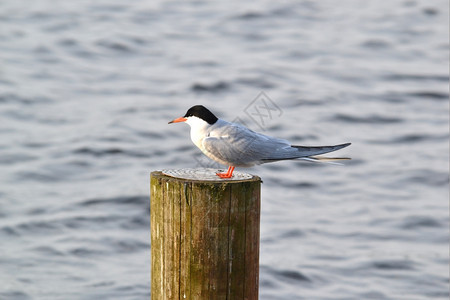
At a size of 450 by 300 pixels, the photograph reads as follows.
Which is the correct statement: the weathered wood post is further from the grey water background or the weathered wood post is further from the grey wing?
the grey water background

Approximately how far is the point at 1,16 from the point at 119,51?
16.2ft

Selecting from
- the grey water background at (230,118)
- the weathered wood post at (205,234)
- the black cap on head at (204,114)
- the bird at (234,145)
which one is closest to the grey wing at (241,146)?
the bird at (234,145)

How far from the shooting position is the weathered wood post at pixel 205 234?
4449 mm

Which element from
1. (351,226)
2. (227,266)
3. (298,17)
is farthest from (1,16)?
(227,266)

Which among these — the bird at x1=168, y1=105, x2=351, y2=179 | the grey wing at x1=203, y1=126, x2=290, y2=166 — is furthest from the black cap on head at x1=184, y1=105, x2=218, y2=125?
the grey wing at x1=203, y1=126, x2=290, y2=166

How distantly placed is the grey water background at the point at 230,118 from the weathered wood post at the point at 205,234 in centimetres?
278

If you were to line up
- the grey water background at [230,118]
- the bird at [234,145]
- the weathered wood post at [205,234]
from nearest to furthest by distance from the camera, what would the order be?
the weathered wood post at [205,234]
the bird at [234,145]
the grey water background at [230,118]

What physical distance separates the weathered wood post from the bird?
1.51ft

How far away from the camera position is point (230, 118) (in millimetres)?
15109

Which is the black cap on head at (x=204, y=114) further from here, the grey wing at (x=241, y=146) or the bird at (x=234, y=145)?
the grey wing at (x=241, y=146)

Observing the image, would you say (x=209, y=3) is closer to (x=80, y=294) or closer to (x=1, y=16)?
(x=1, y=16)

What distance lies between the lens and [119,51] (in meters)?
20.1

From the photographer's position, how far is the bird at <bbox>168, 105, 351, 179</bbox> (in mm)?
5148

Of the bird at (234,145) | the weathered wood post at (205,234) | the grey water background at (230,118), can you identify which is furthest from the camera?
the grey water background at (230,118)
